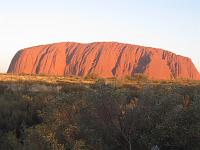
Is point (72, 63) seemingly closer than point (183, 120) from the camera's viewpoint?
No

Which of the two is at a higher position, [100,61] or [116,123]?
[116,123]

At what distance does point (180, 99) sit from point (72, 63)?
117 m

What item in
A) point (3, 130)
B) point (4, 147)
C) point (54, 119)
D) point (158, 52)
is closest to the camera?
point (54, 119)

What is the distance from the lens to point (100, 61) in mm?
123375

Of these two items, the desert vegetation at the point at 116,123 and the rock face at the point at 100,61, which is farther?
the rock face at the point at 100,61

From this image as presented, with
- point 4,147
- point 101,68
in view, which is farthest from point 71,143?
point 101,68

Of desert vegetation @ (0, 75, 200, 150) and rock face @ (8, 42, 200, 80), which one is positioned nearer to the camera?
desert vegetation @ (0, 75, 200, 150)

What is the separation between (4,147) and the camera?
13.8m

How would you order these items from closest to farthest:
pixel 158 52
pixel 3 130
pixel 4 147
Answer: pixel 4 147 < pixel 3 130 < pixel 158 52

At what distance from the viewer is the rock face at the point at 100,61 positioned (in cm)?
12056

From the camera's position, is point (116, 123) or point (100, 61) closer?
point (116, 123)

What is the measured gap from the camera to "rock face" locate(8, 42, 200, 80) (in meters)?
121

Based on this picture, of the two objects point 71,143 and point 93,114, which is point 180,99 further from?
point 71,143

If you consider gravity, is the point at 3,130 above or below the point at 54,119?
below
